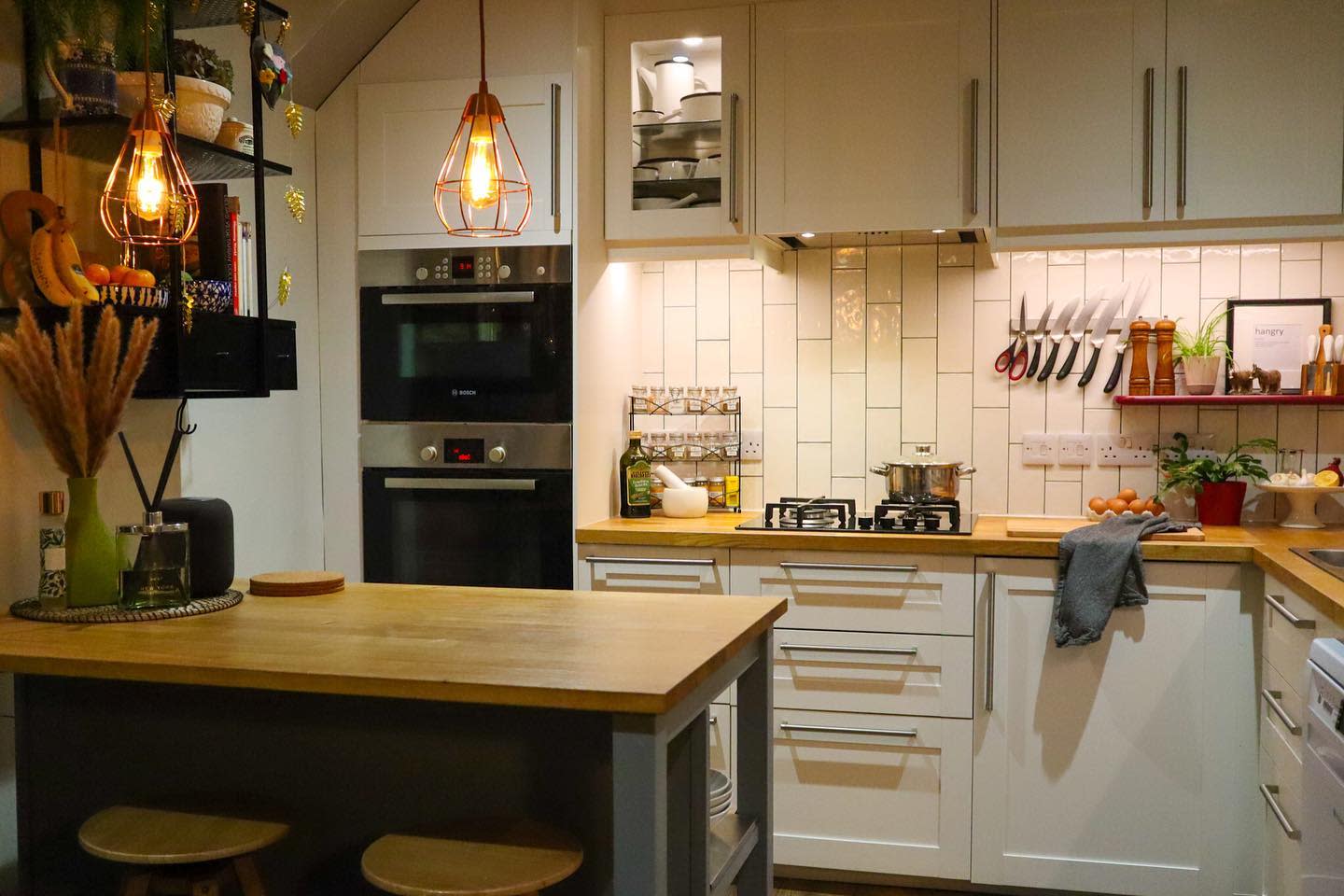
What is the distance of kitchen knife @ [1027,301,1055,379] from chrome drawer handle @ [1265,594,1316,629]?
1.06 m

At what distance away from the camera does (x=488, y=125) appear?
86.1 inches

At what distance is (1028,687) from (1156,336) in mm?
1153

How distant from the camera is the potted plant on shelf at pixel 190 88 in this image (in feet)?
8.03

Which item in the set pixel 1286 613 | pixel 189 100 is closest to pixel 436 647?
pixel 189 100

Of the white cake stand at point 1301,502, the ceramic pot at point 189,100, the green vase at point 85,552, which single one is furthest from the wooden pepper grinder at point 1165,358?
the green vase at point 85,552

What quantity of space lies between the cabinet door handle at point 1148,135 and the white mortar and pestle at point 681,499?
150cm

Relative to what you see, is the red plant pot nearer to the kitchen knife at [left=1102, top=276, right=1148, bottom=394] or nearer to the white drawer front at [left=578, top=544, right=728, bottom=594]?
the kitchen knife at [left=1102, top=276, right=1148, bottom=394]

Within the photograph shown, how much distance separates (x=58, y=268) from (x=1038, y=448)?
8.97 ft

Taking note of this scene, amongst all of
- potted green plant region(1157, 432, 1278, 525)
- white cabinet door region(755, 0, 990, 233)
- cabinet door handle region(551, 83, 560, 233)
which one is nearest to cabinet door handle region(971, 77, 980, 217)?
white cabinet door region(755, 0, 990, 233)

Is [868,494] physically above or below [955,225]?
below

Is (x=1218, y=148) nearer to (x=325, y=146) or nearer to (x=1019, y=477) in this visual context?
(x=1019, y=477)

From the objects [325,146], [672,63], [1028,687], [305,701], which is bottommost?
[1028,687]

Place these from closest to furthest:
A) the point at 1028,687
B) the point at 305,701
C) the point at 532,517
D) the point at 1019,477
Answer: the point at 305,701 → the point at 1028,687 → the point at 532,517 → the point at 1019,477

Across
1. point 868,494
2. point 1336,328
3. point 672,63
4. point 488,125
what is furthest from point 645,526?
point 1336,328
